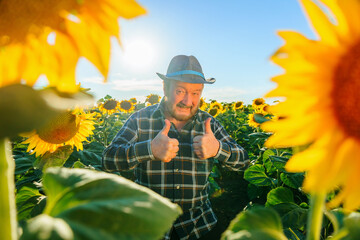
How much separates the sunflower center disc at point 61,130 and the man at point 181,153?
64 cm

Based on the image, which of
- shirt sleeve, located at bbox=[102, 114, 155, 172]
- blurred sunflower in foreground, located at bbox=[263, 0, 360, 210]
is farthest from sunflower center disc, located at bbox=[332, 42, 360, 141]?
shirt sleeve, located at bbox=[102, 114, 155, 172]

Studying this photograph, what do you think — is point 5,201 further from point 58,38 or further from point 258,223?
point 258,223

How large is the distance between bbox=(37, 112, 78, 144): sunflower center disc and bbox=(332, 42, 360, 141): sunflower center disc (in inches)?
72.6

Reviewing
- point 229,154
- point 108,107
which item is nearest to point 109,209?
point 229,154

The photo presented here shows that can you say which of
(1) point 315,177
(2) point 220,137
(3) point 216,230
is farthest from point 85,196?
(3) point 216,230

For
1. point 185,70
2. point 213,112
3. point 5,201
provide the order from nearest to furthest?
1. point 5,201
2. point 185,70
3. point 213,112

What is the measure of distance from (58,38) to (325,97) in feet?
2.14

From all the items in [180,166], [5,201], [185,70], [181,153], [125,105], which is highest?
[185,70]

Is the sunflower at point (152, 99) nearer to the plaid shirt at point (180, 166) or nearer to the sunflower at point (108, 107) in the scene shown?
the sunflower at point (108, 107)

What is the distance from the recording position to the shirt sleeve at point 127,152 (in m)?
2.45

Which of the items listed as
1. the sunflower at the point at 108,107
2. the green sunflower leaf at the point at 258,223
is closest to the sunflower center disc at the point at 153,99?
the sunflower at the point at 108,107

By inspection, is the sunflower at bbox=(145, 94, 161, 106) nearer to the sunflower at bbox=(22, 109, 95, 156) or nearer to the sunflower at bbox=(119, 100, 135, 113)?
the sunflower at bbox=(119, 100, 135, 113)

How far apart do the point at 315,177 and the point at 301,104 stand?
0.17 metres

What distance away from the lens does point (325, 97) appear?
65cm
